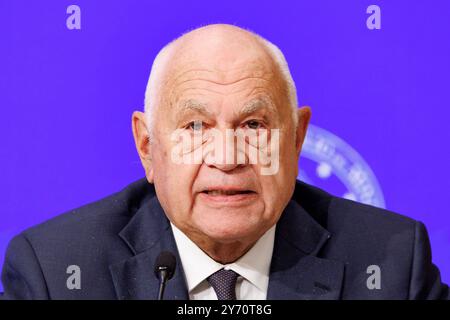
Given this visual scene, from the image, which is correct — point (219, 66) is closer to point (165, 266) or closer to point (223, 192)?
point (223, 192)

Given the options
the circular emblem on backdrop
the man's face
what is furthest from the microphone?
the circular emblem on backdrop

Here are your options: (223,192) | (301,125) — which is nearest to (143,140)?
(223,192)

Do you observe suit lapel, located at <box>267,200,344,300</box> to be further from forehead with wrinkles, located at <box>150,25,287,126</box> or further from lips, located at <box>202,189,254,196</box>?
forehead with wrinkles, located at <box>150,25,287,126</box>

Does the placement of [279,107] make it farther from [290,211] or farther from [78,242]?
[78,242]

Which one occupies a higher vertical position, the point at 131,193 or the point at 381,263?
the point at 131,193

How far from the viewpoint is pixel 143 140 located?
2953mm

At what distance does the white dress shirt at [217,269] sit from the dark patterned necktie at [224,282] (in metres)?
0.01

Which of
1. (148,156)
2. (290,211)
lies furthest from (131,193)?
(290,211)

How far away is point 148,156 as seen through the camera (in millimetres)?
2957

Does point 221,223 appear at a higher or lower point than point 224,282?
higher

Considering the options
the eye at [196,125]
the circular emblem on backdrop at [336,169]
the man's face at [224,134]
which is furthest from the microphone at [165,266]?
the circular emblem on backdrop at [336,169]

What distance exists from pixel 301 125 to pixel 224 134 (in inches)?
14.3

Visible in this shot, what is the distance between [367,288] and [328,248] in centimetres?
19

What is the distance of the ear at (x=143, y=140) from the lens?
9.65 feet
